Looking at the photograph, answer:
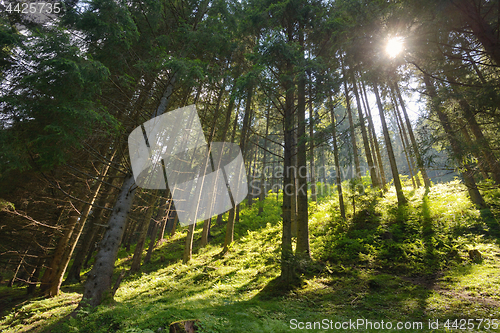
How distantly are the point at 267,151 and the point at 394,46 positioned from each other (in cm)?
527

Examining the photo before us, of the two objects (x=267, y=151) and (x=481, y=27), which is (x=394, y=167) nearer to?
(x=481, y=27)

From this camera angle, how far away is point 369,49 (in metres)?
7.73

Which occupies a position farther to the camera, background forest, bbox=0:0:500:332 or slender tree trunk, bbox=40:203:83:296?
slender tree trunk, bbox=40:203:83:296

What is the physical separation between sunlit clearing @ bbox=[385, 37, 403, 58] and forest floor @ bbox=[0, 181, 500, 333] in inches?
264

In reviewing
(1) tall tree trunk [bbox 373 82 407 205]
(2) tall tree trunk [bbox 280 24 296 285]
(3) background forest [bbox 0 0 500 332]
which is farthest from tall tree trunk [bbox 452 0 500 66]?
(1) tall tree trunk [bbox 373 82 407 205]

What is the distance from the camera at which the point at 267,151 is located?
25.6ft

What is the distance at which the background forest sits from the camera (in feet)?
15.8

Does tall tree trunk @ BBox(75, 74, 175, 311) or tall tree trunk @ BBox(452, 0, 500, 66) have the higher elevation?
tall tree trunk @ BBox(452, 0, 500, 66)

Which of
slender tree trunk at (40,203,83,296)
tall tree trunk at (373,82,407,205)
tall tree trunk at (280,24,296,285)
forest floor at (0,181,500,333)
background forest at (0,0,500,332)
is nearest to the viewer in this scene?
forest floor at (0,181,500,333)

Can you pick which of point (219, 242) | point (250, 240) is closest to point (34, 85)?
point (250, 240)

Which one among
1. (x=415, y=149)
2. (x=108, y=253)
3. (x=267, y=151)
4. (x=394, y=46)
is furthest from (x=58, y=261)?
(x=394, y=46)

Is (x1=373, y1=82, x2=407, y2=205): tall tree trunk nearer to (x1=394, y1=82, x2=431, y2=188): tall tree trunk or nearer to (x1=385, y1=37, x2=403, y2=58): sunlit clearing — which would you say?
(x1=394, y1=82, x2=431, y2=188): tall tree trunk

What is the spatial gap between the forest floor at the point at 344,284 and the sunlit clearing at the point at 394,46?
6697mm

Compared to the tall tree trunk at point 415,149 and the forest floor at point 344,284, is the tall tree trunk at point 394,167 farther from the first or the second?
the tall tree trunk at point 415,149
